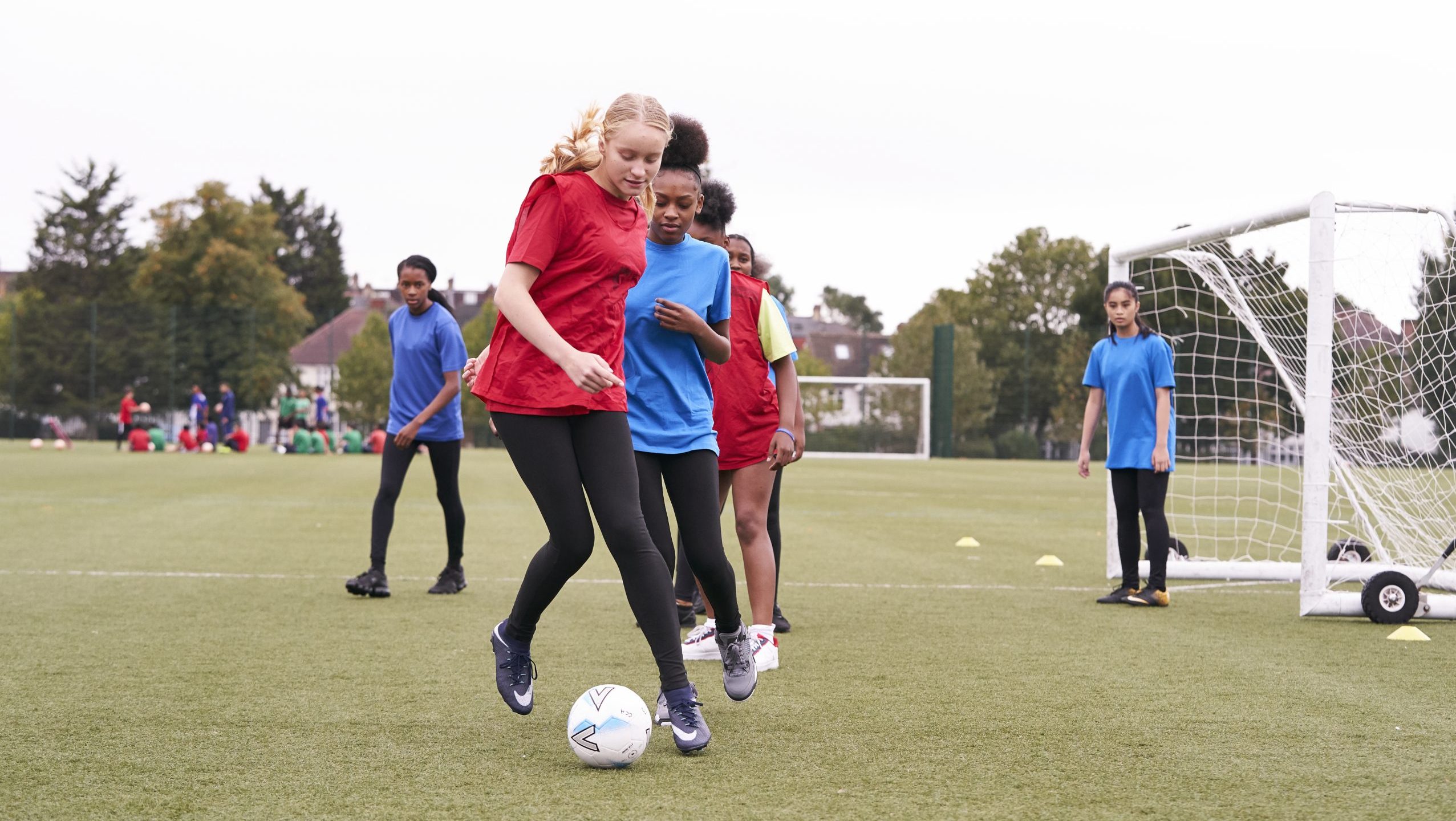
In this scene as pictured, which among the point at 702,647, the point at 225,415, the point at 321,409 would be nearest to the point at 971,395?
Answer: the point at 321,409

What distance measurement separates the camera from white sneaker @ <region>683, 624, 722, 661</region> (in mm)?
5641

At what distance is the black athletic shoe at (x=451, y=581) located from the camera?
7.66 metres

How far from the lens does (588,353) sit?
12.0 ft

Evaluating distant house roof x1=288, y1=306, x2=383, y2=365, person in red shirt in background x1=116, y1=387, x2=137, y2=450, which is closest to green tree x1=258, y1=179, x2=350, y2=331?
distant house roof x1=288, y1=306, x2=383, y2=365

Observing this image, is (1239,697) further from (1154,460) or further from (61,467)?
(61,467)

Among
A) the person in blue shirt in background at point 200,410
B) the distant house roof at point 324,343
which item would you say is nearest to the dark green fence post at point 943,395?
the person in blue shirt in background at point 200,410

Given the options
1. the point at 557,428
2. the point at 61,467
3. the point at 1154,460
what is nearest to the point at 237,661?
the point at 557,428

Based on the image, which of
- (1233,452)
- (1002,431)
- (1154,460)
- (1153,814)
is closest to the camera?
(1153,814)

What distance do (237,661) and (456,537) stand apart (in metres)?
2.59

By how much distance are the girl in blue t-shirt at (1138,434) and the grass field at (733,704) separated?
0.33 meters

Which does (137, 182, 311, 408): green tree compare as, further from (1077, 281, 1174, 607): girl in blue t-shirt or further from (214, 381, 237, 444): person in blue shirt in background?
(1077, 281, 1174, 607): girl in blue t-shirt

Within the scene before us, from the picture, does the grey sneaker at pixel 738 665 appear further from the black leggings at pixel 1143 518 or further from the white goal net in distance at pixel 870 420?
the white goal net in distance at pixel 870 420

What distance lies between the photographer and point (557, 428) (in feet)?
12.4

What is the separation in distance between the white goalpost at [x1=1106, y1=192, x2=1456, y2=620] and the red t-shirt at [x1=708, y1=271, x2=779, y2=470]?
10.1 ft
